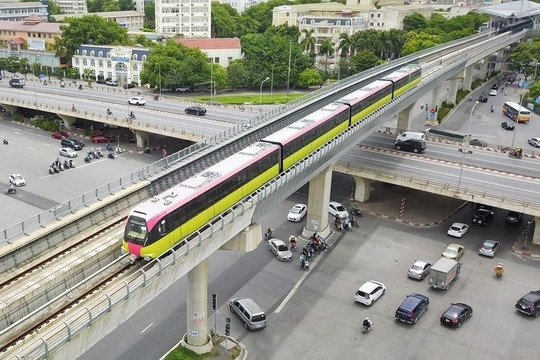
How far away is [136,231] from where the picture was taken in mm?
26047

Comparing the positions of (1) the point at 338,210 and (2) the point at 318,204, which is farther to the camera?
(1) the point at 338,210

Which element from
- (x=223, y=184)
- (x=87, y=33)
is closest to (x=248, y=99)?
(x=87, y=33)

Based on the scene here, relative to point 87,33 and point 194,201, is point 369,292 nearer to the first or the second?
point 194,201

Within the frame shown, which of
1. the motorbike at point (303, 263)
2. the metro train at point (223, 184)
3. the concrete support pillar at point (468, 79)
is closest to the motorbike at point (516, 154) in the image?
the metro train at point (223, 184)

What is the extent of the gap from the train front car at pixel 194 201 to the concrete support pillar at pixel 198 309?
302 centimetres

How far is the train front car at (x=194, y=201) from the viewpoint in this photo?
26109 millimetres

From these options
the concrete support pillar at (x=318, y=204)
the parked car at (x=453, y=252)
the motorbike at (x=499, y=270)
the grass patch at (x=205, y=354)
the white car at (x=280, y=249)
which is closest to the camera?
the grass patch at (x=205, y=354)

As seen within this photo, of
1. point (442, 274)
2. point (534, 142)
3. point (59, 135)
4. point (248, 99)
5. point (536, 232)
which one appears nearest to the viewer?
point (442, 274)

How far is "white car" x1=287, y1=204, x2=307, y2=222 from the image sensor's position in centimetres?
5125

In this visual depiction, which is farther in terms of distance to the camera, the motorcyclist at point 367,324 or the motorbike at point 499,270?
the motorbike at point 499,270

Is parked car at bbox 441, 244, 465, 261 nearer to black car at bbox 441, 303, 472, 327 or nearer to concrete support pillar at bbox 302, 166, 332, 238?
black car at bbox 441, 303, 472, 327

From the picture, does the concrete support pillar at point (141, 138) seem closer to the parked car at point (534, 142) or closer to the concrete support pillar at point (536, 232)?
the concrete support pillar at point (536, 232)

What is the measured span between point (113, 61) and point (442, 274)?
9150 centimetres

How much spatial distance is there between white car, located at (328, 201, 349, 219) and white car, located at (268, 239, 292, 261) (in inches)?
348
